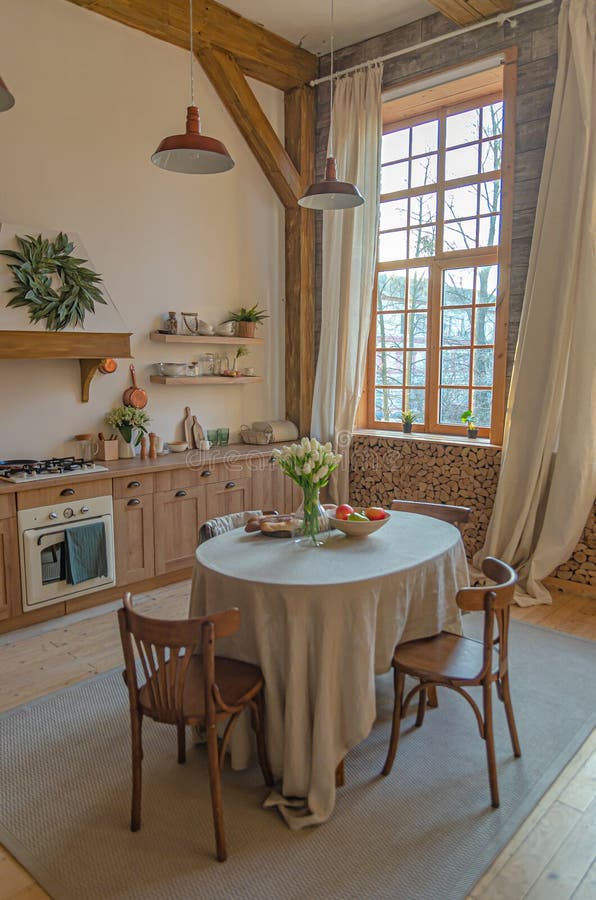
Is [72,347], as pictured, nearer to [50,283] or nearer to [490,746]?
[50,283]

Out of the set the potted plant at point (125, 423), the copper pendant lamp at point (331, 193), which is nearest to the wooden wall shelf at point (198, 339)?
the potted plant at point (125, 423)

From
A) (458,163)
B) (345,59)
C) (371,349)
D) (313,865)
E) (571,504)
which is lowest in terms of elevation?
(313,865)

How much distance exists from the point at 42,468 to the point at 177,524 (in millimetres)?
913

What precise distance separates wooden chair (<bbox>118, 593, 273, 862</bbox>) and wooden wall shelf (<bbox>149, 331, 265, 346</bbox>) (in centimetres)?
273

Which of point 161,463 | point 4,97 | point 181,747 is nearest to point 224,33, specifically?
point 4,97

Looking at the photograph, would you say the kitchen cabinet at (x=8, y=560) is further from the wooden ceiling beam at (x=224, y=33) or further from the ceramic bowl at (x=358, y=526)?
the wooden ceiling beam at (x=224, y=33)

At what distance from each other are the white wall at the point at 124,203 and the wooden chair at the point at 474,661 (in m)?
2.69

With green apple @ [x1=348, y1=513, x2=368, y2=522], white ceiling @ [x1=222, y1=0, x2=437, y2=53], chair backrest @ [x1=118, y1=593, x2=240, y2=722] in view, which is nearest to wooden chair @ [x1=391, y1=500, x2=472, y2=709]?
green apple @ [x1=348, y1=513, x2=368, y2=522]

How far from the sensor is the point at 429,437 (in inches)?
188

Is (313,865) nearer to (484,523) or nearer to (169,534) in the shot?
(169,534)

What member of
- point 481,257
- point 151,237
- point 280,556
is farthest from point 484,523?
point 151,237

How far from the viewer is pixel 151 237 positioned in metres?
4.46

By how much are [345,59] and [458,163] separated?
1289 mm

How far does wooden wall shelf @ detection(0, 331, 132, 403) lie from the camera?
3492mm
